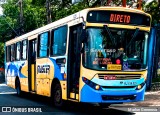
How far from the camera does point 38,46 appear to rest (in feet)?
54.2

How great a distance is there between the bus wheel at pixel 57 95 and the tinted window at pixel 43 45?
1.89 metres

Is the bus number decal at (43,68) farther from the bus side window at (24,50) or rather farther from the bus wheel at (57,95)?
the bus side window at (24,50)

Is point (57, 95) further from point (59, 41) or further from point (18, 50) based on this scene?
point (18, 50)

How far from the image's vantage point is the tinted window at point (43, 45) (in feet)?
50.6

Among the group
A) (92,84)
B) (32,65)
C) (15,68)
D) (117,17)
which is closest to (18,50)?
(15,68)

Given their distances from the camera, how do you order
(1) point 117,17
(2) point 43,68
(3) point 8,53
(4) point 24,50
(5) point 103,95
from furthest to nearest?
1. (3) point 8,53
2. (4) point 24,50
3. (2) point 43,68
4. (1) point 117,17
5. (5) point 103,95

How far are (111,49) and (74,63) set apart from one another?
1515 mm

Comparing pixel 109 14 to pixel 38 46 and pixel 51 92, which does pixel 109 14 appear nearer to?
pixel 51 92

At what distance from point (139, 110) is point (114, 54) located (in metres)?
2.79

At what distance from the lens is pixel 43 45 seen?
51.9ft

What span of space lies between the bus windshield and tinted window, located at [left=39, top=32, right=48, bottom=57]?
4.13 meters

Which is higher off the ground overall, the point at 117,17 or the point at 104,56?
the point at 117,17

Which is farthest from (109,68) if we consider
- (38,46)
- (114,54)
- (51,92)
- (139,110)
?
(38,46)

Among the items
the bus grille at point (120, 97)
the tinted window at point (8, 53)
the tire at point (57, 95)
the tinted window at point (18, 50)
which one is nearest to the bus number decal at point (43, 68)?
the tire at point (57, 95)
